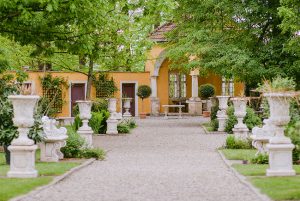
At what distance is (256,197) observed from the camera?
8945 millimetres

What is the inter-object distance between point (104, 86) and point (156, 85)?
4339 mm

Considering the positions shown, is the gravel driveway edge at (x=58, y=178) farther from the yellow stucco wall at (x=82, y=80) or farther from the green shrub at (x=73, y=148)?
the yellow stucco wall at (x=82, y=80)

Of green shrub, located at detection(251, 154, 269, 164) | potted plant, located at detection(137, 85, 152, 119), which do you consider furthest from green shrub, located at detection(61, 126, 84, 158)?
potted plant, located at detection(137, 85, 152, 119)

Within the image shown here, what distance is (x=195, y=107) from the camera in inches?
1618

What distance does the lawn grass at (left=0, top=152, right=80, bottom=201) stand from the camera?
9395 millimetres

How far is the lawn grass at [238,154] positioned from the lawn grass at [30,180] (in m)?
3.77

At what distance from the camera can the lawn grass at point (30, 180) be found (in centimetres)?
940

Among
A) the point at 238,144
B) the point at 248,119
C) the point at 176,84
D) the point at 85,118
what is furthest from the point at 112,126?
the point at 176,84

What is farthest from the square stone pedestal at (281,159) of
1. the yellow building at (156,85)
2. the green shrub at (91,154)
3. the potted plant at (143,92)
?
the potted plant at (143,92)

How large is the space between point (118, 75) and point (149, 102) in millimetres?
2957

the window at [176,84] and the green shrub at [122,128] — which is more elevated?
the window at [176,84]

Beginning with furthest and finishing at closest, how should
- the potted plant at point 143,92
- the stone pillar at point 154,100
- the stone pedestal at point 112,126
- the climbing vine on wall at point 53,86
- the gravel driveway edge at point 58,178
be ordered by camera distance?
the stone pillar at point 154,100 → the potted plant at point 143,92 → the climbing vine on wall at point 53,86 → the stone pedestal at point 112,126 → the gravel driveway edge at point 58,178

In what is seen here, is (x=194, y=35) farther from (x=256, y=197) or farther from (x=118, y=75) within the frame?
(x=256, y=197)

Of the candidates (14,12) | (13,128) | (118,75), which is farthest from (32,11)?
(118,75)
